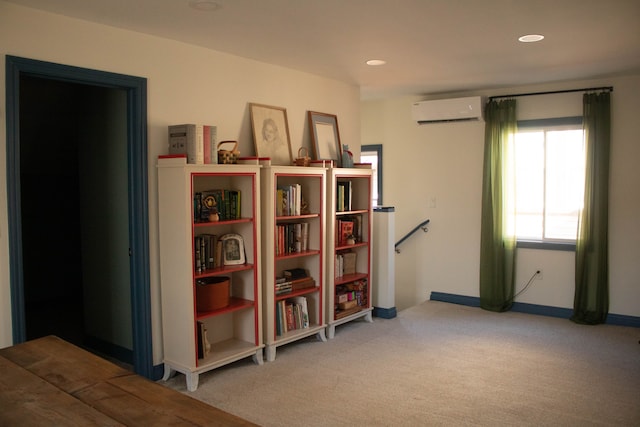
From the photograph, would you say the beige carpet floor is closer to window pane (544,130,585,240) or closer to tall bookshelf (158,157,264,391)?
tall bookshelf (158,157,264,391)

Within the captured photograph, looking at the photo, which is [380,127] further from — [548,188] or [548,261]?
[548,261]

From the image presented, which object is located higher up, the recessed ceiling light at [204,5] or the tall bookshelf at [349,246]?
the recessed ceiling light at [204,5]

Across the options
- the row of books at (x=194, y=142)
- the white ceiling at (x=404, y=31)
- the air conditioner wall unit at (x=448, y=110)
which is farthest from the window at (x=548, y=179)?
the row of books at (x=194, y=142)

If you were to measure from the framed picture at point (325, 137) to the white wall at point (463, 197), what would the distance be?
145cm

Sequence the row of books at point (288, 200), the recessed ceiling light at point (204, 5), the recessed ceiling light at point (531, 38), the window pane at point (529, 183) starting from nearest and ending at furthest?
1. the recessed ceiling light at point (204, 5)
2. the recessed ceiling light at point (531, 38)
3. the row of books at point (288, 200)
4. the window pane at point (529, 183)

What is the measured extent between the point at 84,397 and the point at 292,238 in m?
2.92

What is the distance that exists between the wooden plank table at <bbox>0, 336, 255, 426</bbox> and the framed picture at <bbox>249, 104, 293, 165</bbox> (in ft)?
8.89

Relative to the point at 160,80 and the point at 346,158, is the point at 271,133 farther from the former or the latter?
the point at 160,80

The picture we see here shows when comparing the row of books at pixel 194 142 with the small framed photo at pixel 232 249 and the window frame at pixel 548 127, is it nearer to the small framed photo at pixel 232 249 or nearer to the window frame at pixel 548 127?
the small framed photo at pixel 232 249

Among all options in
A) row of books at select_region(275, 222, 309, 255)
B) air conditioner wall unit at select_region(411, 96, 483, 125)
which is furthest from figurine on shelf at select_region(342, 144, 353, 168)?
air conditioner wall unit at select_region(411, 96, 483, 125)

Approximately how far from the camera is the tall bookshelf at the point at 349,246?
4594 millimetres

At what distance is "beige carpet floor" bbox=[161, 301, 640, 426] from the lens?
3.12 m

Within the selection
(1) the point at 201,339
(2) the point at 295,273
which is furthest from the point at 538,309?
(1) the point at 201,339

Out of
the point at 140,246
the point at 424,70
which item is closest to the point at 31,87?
the point at 140,246
